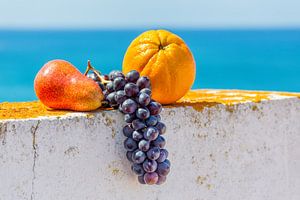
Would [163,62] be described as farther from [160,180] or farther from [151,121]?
[160,180]

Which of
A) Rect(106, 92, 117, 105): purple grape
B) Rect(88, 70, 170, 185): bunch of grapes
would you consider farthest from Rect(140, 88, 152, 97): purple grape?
Rect(106, 92, 117, 105): purple grape

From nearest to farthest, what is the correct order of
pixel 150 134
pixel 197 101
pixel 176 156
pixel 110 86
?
1. pixel 150 134
2. pixel 110 86
3. pixel 176 156
4. pixel 197 101

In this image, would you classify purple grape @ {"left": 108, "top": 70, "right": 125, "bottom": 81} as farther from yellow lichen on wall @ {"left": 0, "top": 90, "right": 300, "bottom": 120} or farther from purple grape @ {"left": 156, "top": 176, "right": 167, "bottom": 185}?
purple grape @ {"left": 156, "top": 176, "right": 167, "bottom": 185}

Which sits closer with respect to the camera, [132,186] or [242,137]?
[132,186]

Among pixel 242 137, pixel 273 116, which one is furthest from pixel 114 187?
pixel 273 116

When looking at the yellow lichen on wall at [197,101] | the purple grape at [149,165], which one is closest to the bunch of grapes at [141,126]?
the purple grape at [149,165]

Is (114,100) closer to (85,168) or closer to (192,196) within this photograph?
(85,168)

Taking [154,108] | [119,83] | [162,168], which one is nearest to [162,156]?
[162,168]
